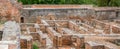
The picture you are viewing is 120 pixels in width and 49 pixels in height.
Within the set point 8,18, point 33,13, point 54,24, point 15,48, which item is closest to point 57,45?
point 8,18

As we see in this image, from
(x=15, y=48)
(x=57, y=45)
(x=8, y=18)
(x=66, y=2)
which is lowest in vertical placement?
(x=66, y=2)

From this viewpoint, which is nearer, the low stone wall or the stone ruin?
the stone ruin

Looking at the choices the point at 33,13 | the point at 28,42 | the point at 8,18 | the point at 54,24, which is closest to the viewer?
the point at 28,42

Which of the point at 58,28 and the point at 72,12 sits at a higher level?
the point at 58,28

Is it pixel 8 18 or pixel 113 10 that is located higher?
pixel 8 18

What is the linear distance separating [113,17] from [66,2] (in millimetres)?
10449

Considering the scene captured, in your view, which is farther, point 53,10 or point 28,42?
point 53,10

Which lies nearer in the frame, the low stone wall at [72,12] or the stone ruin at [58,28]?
the stone ruin at [58,28]

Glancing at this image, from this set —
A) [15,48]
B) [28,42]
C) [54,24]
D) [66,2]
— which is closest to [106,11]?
[54,24]

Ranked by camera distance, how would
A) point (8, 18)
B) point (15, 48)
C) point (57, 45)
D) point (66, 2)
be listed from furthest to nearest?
point (66, 2) < point (8, 18) < point (57, 45) < point (15, 48)

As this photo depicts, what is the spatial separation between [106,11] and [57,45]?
12792 mm

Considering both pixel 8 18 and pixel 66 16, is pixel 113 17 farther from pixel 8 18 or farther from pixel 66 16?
pixel 8 18

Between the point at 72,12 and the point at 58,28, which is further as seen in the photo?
the point at 72,12

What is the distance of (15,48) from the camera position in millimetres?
6387
